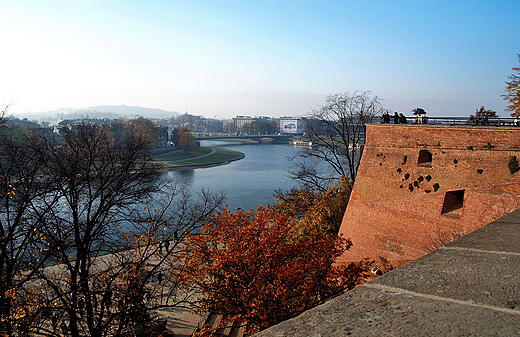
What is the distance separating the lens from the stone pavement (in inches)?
52.6

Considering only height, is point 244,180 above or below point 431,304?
A: below

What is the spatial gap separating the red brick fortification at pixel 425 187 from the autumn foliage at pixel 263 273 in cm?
312

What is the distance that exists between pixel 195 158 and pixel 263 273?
2294 inches

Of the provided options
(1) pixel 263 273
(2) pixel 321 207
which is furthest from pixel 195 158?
(1) pixel 263 273

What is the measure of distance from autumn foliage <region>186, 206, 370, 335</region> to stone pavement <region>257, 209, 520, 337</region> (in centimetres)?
655

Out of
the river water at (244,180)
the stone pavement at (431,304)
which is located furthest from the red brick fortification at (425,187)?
the river water at (244,180)

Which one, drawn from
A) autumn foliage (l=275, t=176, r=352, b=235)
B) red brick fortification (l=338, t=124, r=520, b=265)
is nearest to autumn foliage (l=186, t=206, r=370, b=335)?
red brick fortification (l=338, t=124, r=520, b=265)

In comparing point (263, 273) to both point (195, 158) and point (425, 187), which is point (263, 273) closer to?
point (425, 187)

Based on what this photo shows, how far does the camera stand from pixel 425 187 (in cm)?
1227

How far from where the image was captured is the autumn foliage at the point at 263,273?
332 inches

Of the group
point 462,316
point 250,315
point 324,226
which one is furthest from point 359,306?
point 324,226

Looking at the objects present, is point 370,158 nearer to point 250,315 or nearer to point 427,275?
point 250,315

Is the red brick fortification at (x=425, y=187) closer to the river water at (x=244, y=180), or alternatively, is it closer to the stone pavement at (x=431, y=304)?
the stone pavement at (x=431, y=304)

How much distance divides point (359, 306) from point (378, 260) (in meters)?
12.2
